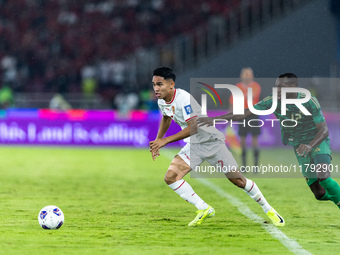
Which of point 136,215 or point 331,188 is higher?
point 331,188

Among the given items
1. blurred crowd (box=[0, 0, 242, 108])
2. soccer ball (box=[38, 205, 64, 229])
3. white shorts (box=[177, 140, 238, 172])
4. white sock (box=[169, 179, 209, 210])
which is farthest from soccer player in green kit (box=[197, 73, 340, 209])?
blurred crowd (box=[0, 0, 242, 108])

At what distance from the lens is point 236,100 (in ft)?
36.7

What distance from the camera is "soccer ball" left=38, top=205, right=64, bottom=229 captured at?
7.05 meters

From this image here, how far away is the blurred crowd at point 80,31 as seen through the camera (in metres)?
27.3

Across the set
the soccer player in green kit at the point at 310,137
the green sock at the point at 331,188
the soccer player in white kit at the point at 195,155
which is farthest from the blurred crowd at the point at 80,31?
the green sock at the point at 331,188

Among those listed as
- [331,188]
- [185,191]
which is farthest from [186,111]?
[331,188]

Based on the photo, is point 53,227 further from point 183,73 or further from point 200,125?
point 183,73

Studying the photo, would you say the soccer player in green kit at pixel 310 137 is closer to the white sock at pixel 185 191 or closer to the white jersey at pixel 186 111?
the white jersey at pixel 186 111

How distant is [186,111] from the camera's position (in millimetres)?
7164

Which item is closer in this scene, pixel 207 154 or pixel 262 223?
pixel 207 154

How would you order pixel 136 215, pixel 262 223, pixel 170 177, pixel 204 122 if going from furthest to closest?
1. pixel 136 215
2. pixel 262 223
3. pixel 170 177
4. pixel 204 122

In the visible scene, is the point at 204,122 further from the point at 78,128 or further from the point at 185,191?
the point at 78,128

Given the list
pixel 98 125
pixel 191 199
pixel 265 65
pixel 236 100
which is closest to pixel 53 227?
pixel 191 199

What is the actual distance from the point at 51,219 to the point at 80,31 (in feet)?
73.9
